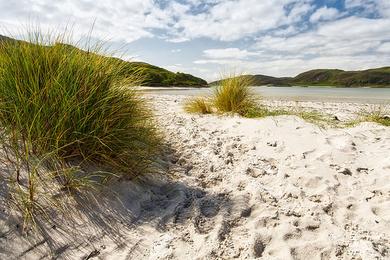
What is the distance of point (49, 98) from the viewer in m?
2.87

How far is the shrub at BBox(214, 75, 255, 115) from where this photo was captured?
22.7ft

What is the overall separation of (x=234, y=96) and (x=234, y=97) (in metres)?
0.02

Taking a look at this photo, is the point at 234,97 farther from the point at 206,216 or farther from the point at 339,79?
the point at 339,79

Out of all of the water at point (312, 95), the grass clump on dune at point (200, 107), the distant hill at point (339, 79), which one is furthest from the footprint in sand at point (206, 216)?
the distant hill at point (339, 79)

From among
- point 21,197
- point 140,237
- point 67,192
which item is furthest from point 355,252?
point 21,197

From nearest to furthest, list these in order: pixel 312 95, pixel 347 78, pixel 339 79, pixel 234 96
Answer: pixel 234 96 → pixel 312 95 → pixel 347 78 → pixel 339 79

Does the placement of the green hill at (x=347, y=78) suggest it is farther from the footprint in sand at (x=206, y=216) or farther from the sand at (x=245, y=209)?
the footprint in sand at (x=206, y=216)

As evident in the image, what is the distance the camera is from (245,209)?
277 centimetres

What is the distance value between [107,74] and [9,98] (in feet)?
2.92

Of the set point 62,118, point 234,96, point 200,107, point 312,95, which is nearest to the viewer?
point 62,118

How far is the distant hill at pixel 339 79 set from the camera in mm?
103488

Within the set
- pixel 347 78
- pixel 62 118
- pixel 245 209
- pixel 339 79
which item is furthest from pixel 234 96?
pixel 339 79

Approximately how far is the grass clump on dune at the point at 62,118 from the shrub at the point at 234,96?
368 cm

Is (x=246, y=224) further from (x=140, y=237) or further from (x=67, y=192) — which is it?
(x=67, y=192)
